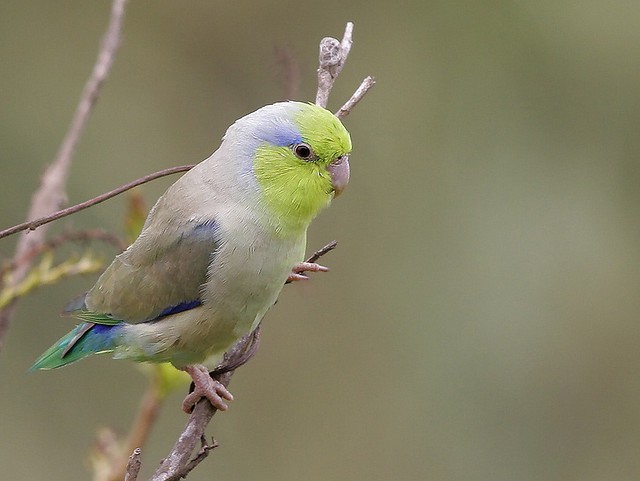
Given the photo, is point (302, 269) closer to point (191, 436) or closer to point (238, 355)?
point (238, 355)

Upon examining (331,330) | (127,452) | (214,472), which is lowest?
(214,472)

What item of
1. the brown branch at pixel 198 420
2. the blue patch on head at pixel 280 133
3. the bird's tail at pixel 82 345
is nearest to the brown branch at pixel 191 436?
the brown branch at pixel 198 420

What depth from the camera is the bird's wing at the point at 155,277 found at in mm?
3762

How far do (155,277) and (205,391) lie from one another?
2.00 feet

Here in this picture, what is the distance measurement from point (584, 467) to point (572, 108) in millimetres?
2279

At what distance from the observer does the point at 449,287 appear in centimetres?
670

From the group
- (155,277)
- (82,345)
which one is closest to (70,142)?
(155,277)

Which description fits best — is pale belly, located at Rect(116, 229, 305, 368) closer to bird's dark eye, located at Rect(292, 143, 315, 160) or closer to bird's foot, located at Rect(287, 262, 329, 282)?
bird's foot, located at Rect(287, 262, 329, 282)

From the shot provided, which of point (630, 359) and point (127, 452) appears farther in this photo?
point (630, 359)

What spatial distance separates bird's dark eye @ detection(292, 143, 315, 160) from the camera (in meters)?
3.61

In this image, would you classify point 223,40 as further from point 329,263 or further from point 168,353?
point 168,353

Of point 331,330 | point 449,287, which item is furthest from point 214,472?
point 449,287

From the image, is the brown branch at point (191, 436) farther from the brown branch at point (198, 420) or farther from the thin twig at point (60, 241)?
the thin twig at point (60, 241)

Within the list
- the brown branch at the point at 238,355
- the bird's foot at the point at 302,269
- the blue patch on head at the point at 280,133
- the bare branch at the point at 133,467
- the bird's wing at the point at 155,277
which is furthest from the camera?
the bird's foot at the point at 302,269
